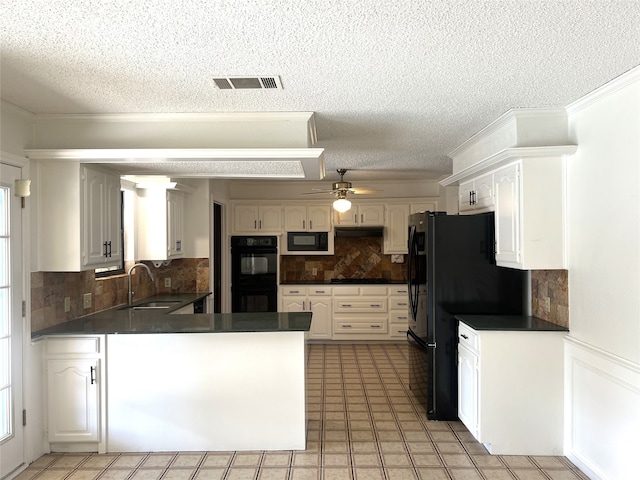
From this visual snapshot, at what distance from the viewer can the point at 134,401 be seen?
3.13 m

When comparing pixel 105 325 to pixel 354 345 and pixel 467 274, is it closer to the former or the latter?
pixel 467 274

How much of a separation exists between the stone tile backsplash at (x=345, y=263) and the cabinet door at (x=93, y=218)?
12.3 feet

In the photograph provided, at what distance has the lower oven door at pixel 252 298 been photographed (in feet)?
20.6

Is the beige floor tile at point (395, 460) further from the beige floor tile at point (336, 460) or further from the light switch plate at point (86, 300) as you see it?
the light switch plate at point (86, 300)

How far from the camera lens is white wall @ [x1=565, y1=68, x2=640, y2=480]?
2.38 metres

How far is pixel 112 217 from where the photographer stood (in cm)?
361

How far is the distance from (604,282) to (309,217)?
14.6 ft

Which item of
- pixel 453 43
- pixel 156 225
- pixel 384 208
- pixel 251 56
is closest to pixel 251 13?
pixel 251 56

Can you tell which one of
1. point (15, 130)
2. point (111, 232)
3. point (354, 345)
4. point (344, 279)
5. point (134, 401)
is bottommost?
point (354, 345)

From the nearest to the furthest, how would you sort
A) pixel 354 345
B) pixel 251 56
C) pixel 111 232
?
pixel 251 56, pixel 111 232, pixel 354 345

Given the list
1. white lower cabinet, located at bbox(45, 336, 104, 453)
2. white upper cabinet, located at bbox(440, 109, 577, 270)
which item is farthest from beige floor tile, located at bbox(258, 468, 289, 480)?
white upper cabinet, located at bbox(440, 109, 577, 270)

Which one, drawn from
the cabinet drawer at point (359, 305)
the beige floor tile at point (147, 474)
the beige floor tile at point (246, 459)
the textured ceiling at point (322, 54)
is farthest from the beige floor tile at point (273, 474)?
→ the cabinet drawer at point (359, 305)

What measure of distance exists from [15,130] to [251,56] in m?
1.84

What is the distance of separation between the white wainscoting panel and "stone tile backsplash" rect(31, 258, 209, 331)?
3.69 meters
